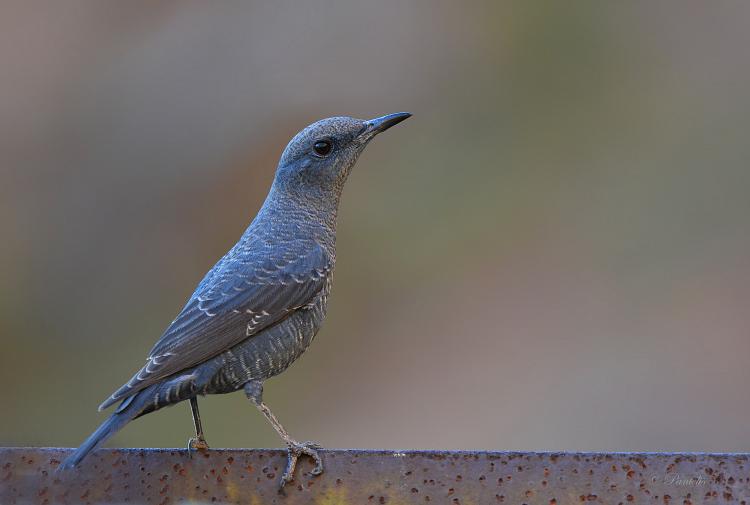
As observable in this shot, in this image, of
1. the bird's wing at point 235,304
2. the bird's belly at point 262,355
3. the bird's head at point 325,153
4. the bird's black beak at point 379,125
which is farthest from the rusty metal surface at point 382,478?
the bird's black beak at point 379,125

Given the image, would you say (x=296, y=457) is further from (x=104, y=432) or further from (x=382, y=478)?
(x=104, y=432)

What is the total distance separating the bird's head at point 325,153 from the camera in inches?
181

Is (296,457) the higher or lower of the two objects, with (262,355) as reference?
lower

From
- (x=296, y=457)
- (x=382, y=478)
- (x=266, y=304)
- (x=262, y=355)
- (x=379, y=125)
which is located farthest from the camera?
(x=379, y=125)

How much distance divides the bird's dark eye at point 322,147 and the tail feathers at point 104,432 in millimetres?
1531

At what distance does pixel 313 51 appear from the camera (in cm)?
1095

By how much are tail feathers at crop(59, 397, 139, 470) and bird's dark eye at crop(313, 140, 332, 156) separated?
1.53 meters

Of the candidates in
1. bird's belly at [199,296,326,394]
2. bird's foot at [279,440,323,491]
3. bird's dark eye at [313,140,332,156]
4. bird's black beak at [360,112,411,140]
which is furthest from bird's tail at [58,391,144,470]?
bird's black beak at [360,112,411,140]

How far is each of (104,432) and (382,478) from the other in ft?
3.11

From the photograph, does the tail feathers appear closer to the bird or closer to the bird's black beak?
the bird

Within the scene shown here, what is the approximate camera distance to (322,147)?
15.1ft

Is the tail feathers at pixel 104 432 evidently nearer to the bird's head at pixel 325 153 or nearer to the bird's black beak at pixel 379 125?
the bird's head at pixel 325 153

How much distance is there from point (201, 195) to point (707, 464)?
27.3 ft

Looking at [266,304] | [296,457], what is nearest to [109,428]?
[296,457]
